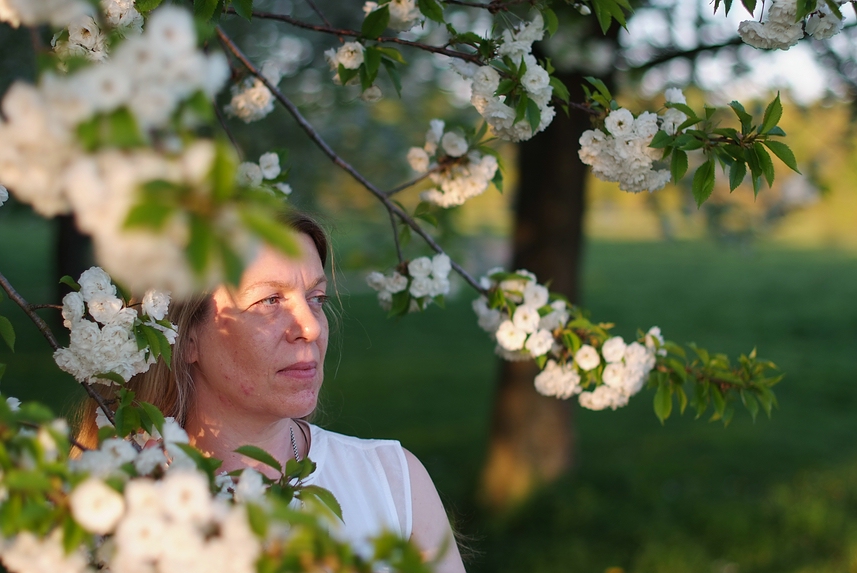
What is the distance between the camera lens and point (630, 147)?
188 centimetres

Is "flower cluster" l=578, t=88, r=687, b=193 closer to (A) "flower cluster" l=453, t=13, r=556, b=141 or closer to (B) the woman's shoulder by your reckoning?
(A) "flower cluster" l=453, t=13, r=556, b=141

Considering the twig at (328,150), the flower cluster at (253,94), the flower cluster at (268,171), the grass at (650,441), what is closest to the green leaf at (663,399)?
the twig at (328,150)

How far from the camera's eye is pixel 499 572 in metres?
4.53

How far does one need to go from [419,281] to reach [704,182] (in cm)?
90

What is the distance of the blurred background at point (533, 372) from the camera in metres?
4.54

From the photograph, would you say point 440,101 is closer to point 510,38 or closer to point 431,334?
point 431,334

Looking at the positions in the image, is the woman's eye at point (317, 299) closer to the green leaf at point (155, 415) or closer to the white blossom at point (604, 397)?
the green leaf at point (155, 415)

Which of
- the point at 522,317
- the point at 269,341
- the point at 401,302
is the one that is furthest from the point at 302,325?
the point at 522,317

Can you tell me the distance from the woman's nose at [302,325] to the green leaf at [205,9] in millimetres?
661

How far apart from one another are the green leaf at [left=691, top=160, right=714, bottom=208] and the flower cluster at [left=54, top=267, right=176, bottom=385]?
114 cm

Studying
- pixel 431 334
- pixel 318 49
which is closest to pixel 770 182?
pixel 318 49

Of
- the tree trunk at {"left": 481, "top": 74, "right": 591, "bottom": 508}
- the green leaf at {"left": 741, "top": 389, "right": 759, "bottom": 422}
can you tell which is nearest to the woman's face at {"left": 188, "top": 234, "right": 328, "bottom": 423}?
the green leaf at {"left": 741, "top": 389, "right": 759, "bottom": 422}

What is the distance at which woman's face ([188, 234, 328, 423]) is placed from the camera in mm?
1916

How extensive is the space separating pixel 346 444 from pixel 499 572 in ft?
8.71
